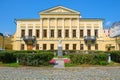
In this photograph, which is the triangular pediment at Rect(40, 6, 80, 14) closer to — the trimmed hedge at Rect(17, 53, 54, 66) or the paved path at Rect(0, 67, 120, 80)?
the trimmed hedge at Rect(17, 53, 54, 66)

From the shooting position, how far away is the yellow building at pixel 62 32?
5469cm

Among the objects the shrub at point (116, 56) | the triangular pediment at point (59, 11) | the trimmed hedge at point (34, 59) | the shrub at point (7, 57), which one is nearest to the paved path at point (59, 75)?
the trimmed hedge at point (34, 59)

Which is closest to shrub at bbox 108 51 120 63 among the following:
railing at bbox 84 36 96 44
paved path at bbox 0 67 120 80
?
paved path at bbox 0 67 120 80

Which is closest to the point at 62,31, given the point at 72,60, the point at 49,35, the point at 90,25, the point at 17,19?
the point at 49,35

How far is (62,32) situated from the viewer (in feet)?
181

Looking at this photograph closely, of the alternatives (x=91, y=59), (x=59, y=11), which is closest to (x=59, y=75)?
(x=91, y=59)

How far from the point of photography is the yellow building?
54688mm

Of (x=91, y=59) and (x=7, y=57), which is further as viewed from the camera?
(x=7, y=57)

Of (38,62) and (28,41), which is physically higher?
(28,41)

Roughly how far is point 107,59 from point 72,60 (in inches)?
139

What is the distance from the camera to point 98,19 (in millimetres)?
55062

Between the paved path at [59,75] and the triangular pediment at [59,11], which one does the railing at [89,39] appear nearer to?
the triangular pediment at [59,11]

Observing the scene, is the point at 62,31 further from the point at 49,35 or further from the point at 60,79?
the point at 60,79

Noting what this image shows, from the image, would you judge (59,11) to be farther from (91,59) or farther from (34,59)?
(34,59)
